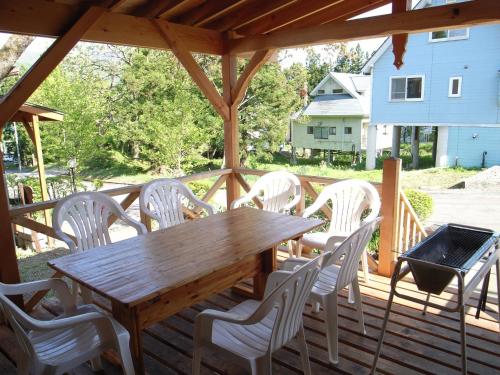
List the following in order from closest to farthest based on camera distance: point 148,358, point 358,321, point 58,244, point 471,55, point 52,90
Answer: point 148,358 → point 358,321 → point 58,244 → point 52,90 → point 471,55

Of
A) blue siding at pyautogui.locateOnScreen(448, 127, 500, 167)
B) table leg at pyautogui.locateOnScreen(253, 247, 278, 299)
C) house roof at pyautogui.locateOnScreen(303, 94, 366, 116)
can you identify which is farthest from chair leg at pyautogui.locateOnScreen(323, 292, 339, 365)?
house roof at pyautogui.locateOnScreen(303, 94, 366, 116)

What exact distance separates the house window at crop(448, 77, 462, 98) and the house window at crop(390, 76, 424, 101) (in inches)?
31.2

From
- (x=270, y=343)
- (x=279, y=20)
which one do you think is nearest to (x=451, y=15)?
(x=279, y=20)

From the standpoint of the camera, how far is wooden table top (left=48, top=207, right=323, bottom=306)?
1813mm

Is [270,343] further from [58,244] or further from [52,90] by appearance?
[52,90]

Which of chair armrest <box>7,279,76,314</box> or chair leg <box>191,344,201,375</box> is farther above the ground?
chair armrest <box>7,279,76,314</box>

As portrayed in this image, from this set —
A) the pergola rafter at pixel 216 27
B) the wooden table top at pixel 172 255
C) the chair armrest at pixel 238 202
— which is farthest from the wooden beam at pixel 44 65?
the chair armrest at pixel 238 202

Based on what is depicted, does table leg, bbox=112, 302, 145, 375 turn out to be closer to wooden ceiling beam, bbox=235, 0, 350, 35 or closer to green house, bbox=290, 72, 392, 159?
wooden ceiling beam, bbox=235, 0, 350, 35

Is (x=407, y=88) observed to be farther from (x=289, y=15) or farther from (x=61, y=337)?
(x=61, y=337)

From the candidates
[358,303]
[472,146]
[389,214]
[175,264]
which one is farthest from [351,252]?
[472,146]

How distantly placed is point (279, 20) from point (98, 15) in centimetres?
171

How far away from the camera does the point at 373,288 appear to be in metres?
3.29

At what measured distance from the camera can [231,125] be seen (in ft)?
14.7

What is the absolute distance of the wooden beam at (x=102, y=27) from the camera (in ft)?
8.82
